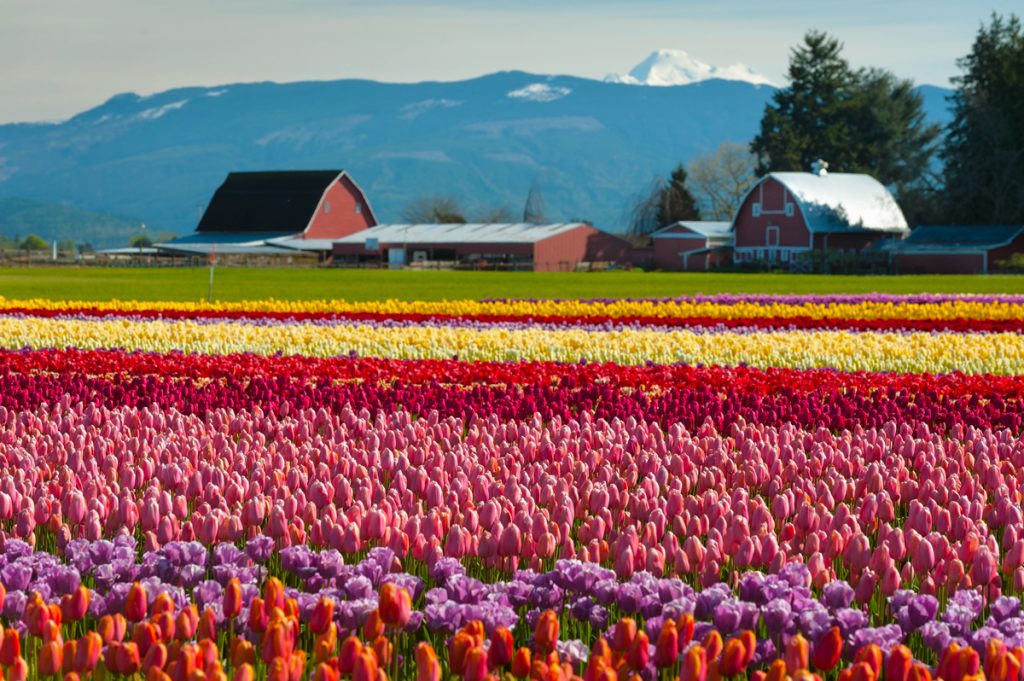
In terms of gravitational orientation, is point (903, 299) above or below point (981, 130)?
below

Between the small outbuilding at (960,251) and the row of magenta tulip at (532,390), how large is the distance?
232ft

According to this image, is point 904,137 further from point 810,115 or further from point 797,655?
point 797,655

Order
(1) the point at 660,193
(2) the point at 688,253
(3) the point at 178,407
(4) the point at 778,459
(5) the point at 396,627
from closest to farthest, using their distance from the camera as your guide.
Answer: (5) the point at 396,627 < (4) the point at 778,459 < (3) the point at 178,407 < (2) the point at 688,253 < (1) the point at 660,193

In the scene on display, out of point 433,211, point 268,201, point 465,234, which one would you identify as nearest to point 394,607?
point 465,234

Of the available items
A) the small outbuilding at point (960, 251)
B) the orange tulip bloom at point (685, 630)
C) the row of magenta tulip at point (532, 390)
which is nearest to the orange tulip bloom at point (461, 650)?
the orange tulip bloom at point (685, 630)

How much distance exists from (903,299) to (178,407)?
80.7ft

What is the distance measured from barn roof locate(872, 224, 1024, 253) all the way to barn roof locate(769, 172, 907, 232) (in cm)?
459

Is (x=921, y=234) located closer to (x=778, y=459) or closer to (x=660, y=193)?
(x=660, y=193)

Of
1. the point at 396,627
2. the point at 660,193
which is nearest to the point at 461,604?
the point at 396,627

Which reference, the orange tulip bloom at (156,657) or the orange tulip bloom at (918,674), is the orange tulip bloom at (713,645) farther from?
the orange tulip bloom at (156,657)

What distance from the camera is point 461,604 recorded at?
514 cm

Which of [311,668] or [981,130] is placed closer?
[311,668]

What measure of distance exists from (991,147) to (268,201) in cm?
5898

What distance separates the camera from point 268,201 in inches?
4715
